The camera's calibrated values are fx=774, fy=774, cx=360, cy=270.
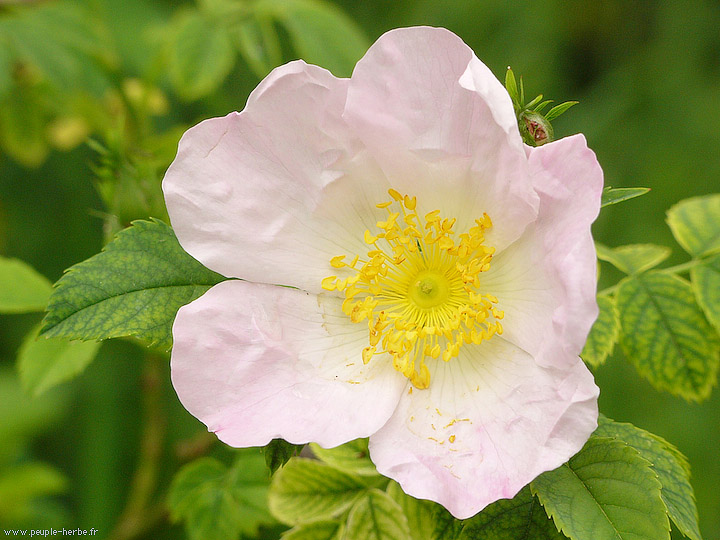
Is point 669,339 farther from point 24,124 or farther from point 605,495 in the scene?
point 24,124

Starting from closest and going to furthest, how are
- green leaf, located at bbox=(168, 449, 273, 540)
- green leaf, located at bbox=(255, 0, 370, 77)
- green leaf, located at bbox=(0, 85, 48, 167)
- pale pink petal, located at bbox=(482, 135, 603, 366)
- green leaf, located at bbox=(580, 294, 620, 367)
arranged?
pale pink petal, located at bbox=(482, 135, 603, 366) < green leaf, located at bbox=(580, 294, 620, 367) < green leaf, located at bbox=(168, 449, 273, 540) < green leaf, located at bbox=(255, 0, 370, 77) < green leaf, located at bbox=(0, 85, 48, 167)

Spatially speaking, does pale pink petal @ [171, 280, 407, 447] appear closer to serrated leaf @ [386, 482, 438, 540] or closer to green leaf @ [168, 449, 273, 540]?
serrated leaf @ [386, 482, 438, 540]

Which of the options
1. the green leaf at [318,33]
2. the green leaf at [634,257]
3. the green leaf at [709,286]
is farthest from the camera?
the green leaf at [318,33]

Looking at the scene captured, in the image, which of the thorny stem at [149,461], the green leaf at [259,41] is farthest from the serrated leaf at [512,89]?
the thorny stem at [149,461]

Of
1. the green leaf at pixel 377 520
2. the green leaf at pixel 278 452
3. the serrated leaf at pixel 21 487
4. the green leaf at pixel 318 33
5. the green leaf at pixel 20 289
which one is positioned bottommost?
the serrated leaf at pixel 21 487

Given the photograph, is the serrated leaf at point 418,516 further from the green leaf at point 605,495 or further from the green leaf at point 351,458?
the green leaf at point 605,495

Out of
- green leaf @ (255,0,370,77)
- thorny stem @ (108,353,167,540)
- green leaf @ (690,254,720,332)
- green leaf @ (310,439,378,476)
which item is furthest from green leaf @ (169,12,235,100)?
green leaf @ (690,254,720,332)

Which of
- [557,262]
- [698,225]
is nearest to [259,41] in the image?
[698,225]
